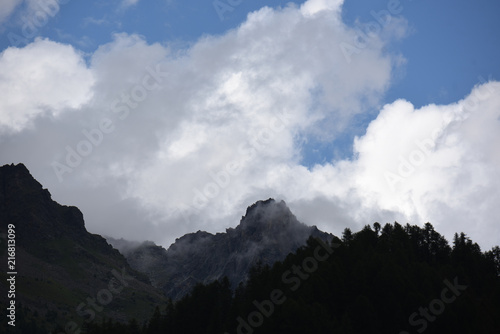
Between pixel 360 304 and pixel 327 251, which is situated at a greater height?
pixel 327 251

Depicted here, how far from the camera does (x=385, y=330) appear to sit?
72.2 m

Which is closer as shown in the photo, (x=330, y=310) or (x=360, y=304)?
(x=360, y=304)

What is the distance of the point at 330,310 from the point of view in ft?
263

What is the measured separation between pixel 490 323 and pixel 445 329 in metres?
6.77

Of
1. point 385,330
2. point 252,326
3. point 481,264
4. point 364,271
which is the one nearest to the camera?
point 385,330

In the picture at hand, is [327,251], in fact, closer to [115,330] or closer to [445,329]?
[445,329]

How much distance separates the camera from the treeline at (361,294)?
229 ft

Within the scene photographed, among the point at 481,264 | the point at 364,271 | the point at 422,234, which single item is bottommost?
the point at 364,271

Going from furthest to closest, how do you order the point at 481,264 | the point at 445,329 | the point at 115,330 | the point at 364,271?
the point at 481,264
the point at 115,330
the point at 364,271
the point at 445,329

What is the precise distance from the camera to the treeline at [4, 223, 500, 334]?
6994 centimetres

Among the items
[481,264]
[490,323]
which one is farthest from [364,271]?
[481,264]

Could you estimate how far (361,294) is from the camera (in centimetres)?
7862

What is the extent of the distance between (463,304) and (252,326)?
33.8 metres

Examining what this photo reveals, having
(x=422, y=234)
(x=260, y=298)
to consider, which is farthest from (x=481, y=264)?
(x=260, y=298)
